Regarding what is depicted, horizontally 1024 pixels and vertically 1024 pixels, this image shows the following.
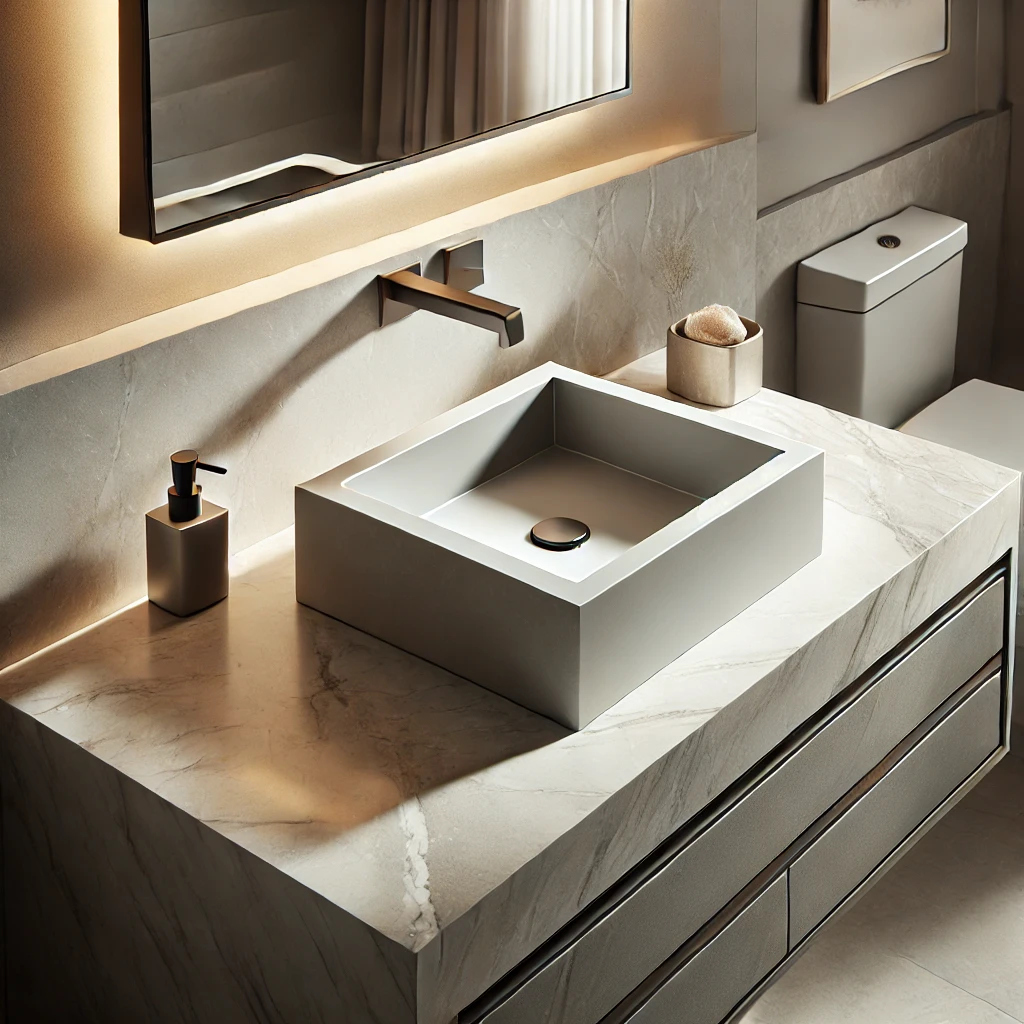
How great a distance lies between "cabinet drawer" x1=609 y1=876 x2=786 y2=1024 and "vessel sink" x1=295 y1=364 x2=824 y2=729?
31cm

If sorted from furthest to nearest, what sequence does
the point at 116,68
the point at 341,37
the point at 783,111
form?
the point at 783,111
the point at 341,37
the point at 116,68

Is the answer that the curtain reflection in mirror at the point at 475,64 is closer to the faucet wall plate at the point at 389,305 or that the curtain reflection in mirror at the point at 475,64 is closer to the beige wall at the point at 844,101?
the faucet wall plate at the point at 389,305

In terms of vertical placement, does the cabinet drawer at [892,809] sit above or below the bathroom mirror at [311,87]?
below

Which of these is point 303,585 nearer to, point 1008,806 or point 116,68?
point 116,68

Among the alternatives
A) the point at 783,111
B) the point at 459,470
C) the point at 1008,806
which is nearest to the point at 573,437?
the point at 459,470

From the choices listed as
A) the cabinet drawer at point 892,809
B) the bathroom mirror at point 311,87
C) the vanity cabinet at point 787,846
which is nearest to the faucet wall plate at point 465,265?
the bathroom mirror at point 311,87

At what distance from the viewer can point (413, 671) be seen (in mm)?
1314

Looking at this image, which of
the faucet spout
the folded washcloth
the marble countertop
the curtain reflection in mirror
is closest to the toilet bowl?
the folded washcloth

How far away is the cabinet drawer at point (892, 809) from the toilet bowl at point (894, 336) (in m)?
0.56

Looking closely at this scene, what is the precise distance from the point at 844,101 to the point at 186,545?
1.64 m

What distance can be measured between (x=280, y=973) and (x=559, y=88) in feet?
3.63

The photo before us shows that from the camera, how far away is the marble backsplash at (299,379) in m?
1.29

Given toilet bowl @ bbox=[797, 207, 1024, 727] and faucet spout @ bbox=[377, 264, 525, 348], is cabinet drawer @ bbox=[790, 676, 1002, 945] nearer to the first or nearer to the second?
toilet bowl @ bbox=[797, 207, 1024, 727]

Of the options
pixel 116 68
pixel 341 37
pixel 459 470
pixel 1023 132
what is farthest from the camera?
pixel 1023 132
